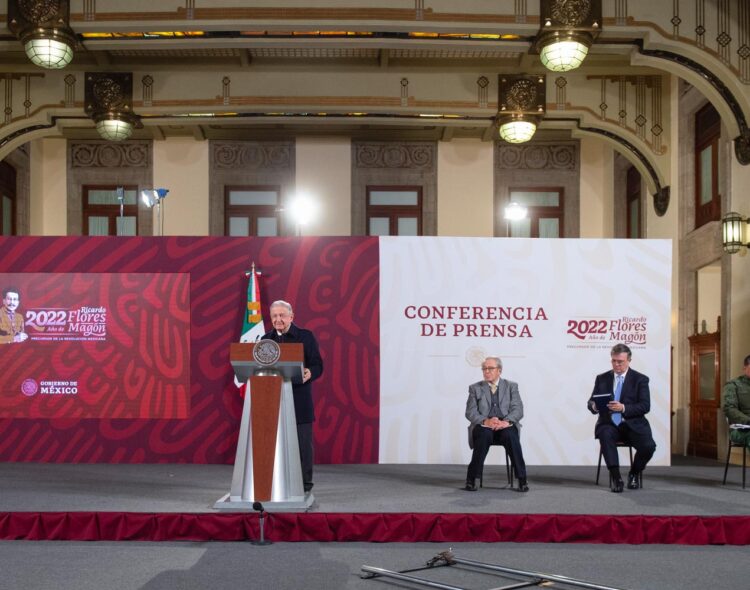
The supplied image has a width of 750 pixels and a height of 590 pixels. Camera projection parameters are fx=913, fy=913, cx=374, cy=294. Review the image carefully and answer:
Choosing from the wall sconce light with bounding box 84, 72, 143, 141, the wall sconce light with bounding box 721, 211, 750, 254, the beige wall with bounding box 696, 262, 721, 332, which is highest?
the wall sconce light with bounding box 84, 72, 143, 141

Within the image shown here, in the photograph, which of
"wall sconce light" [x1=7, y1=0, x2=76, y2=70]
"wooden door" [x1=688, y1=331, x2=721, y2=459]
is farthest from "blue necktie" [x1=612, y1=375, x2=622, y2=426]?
"wall sconce light" [x1=7, y1=0, x2=76, y2=70]

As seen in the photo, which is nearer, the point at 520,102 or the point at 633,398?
the point at 633,398

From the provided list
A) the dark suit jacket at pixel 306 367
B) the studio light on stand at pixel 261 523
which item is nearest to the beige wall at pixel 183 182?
the dark suit jacket at pixel 306 367

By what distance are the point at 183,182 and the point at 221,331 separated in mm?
5299

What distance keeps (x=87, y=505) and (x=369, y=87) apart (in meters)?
6.88

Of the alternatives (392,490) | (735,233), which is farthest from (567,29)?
(392,490)

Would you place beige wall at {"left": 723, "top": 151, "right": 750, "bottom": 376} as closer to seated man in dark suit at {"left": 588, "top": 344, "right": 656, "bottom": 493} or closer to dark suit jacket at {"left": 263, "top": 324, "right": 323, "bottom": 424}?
seated man in dark suit at {"left": 588, "top": 344, "right": 656, "bottom": 493}

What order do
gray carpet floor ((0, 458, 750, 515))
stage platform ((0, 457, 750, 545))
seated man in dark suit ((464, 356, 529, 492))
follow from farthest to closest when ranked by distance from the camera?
seated man in dark suit ((464, 356, 529, 492)), gray carpet floor ((0, 458, 750, 515)), stage platform ((0, 457, 750, 545))

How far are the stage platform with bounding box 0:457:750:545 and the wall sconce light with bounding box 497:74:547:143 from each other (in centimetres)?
516

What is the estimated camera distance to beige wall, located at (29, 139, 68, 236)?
13.3 m

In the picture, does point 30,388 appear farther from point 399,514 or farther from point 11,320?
point 399,514

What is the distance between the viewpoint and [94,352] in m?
8.70

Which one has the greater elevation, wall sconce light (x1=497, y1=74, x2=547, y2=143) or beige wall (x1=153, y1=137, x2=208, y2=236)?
wall sconce light (x1=497, y1=74, x2=547, y2=143)

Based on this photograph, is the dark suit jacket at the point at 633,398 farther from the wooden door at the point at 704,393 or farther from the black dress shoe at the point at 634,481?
the wooden door at the point at 704,393
